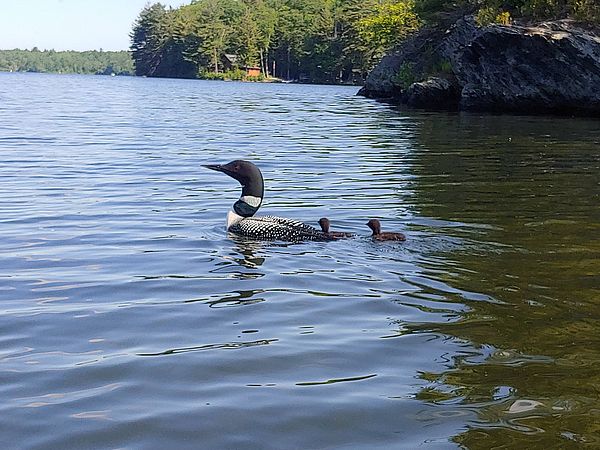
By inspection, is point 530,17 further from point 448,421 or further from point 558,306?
point 448,421

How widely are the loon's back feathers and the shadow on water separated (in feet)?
5.20

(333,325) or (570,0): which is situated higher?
(570,0)

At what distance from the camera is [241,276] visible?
8.20 m

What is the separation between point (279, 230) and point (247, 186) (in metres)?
1.24

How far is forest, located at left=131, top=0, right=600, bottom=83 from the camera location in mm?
121312

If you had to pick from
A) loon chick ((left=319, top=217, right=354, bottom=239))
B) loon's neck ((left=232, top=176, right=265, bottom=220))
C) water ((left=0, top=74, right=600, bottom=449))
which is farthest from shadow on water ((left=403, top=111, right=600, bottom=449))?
loon's neck ((left=232, top=176, right=265, bottom=220))

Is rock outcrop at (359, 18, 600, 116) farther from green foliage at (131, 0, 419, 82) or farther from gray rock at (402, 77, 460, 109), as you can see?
green foliage at (131, 0, 419, 82)

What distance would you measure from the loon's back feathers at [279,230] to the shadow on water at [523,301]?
1.59 metres

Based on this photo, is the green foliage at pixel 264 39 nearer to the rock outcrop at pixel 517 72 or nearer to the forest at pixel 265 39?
the forest at pixel 265 39

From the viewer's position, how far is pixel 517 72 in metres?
36.7

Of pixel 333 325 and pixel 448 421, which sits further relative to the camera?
pixel 333 325

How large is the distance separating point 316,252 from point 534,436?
5.09 meters

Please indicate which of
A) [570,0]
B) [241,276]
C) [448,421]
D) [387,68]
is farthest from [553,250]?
[387,68]

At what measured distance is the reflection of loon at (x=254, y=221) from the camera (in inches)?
389
